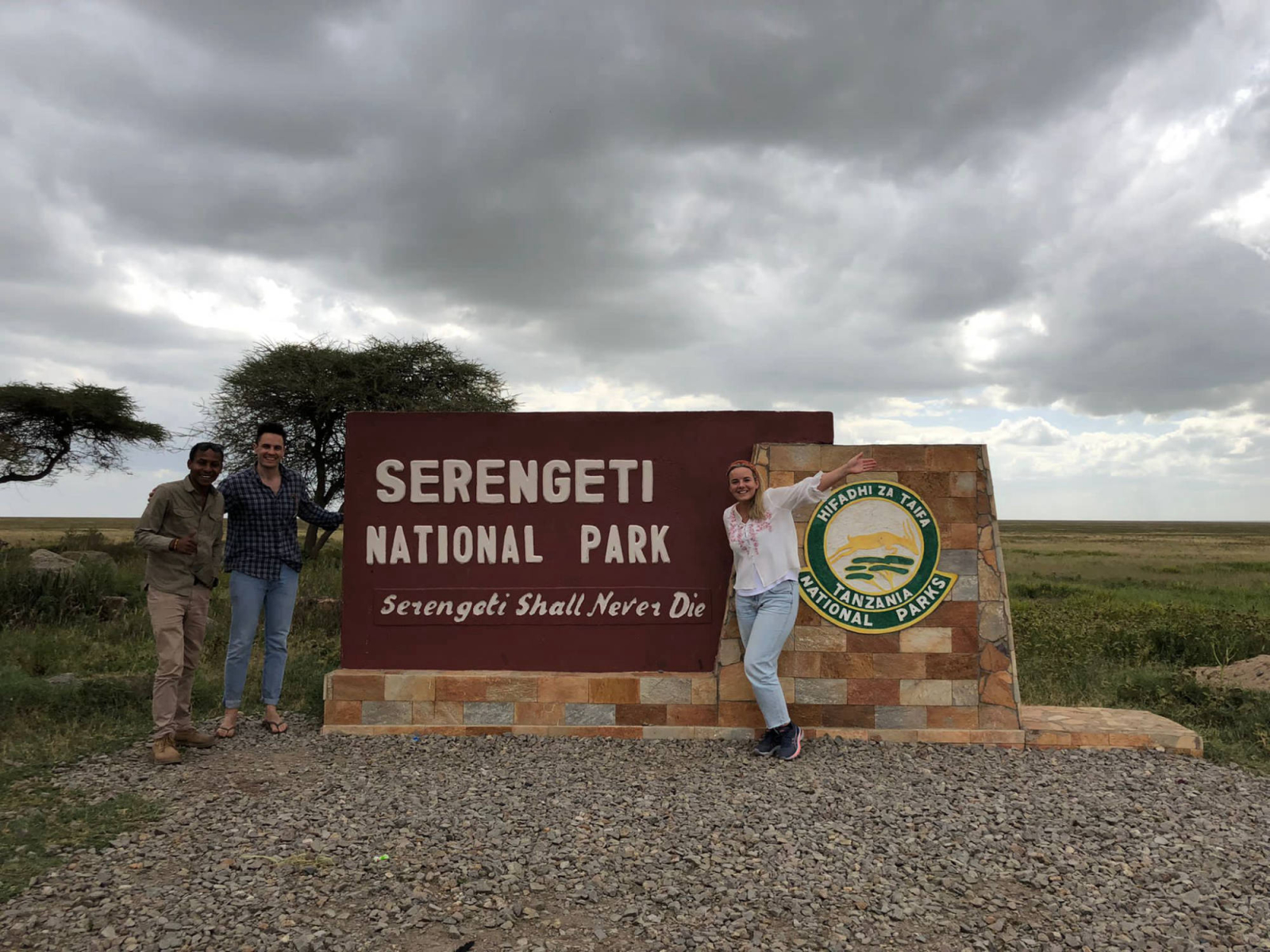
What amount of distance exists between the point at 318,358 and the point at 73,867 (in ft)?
67.7

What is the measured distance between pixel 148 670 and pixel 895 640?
7021 mm

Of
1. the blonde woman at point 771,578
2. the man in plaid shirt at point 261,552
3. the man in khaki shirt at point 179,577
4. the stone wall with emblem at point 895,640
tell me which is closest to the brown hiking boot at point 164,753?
the man in khaki shirt at point 179,577

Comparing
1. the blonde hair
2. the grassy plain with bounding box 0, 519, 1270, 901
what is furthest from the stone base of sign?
the grassy plain with bounding box 0, 519, 1270, 901

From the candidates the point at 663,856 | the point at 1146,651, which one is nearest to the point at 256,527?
the point at 663,856

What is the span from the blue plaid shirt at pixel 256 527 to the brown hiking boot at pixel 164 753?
1.18m

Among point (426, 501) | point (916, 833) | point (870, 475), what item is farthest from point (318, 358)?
point (916, 833)

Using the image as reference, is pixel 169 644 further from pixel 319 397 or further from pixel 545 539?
pixel 319 397

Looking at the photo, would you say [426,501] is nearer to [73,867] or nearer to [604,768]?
[604,768]

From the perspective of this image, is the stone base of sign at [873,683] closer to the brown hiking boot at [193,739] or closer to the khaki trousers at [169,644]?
the brown hiking boot at [193,739]

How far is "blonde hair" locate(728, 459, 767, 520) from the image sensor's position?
5.59 m

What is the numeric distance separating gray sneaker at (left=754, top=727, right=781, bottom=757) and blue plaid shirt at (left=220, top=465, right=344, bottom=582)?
3.52 metres

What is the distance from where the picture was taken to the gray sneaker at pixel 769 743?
5.56m

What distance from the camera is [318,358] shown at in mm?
22875

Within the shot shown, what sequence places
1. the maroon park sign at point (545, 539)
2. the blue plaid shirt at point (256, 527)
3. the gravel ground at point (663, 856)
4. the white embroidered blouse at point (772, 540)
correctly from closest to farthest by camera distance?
the gravel ground at point (663, 856) → the white embroidered blouse at point (772, 540) → the blue plaid shirt at point (256, 527) → the maroon park sign at point (545, 539)
